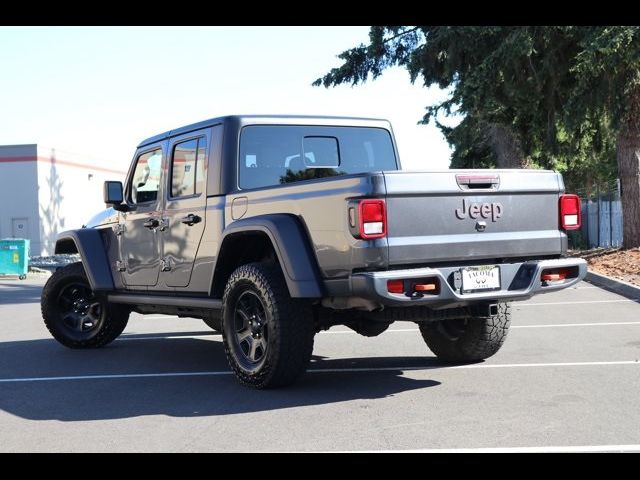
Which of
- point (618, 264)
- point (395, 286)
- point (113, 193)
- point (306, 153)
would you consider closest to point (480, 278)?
point (395, 286)

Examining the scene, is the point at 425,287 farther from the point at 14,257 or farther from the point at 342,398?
the point at 14,257

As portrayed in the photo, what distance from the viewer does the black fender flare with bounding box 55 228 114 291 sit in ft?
28.3

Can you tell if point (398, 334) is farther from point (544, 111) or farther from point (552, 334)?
point (544, 111)

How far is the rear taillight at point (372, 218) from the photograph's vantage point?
224 inches

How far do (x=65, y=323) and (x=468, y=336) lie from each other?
14.7ft


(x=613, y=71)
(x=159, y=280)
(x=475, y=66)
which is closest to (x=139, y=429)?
(x=159, y=280)

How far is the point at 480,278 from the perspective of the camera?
20.1ft

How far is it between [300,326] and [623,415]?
2.26 meters

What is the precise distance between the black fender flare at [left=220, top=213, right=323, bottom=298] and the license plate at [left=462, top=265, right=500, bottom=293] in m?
1.01

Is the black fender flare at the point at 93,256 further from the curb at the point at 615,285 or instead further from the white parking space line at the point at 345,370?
the curb at the point at 615,285

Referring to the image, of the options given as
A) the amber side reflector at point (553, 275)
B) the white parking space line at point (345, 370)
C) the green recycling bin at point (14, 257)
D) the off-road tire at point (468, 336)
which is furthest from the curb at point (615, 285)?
the green recycling bin at point (14, 257)

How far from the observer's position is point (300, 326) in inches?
248

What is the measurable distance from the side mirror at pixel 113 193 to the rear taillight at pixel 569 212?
4075 mm
